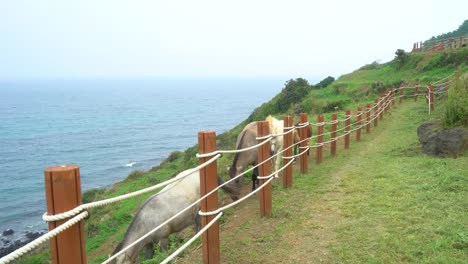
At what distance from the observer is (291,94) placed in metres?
31.1

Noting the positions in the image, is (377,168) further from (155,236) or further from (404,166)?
(155,236)

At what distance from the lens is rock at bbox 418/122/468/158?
311 inches

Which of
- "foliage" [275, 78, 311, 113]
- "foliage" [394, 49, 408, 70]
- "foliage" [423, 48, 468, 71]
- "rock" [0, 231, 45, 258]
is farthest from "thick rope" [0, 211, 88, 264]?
"foliage" [394, 49, 408, 70]

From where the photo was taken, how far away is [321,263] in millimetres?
4055

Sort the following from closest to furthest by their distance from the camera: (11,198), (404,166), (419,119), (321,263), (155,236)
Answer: (321,263) → (155,236) → (404,166) → (419,119) → (11,198)

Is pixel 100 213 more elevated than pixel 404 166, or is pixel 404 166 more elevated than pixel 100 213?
pixel 404 166

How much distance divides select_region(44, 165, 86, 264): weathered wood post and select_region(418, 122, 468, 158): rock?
25.5ft

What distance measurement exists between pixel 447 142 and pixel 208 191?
20.6 feet

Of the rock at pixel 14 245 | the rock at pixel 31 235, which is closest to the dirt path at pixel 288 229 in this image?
the rock at pixel 14 245

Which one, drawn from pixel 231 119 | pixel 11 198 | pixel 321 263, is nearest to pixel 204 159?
pixel 321 263

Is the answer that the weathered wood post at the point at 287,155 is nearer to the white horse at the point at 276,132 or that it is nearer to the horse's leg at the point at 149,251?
the white horse at the point at 276,132

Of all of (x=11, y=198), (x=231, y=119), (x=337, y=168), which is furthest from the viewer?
(x=231, y=119)

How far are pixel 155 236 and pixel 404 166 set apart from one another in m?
5.02

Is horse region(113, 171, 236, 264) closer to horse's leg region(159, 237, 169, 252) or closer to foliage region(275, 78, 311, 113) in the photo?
horse's leg region(159, 237, 169, 252)
